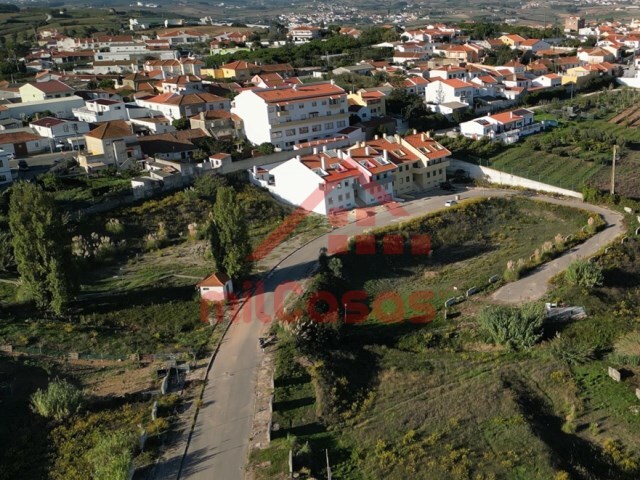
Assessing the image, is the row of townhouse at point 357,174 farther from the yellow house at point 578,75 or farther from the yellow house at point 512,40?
the yellow house at point 512,40

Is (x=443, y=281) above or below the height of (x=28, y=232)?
below

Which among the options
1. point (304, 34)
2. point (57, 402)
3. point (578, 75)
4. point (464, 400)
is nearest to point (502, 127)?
point (578, 75)

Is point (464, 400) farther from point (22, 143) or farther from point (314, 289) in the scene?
point (22, 143)

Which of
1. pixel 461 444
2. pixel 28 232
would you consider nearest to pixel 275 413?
pixel 461 444

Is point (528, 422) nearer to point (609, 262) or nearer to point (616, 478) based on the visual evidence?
point (616, 478)

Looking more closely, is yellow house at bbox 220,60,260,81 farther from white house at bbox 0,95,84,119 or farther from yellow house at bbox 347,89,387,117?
white house at bbox 0,95,84,119

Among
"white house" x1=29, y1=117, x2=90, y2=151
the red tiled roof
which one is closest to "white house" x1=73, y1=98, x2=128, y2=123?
"white house" x1=29, y1=117, x2=90, y2=151
